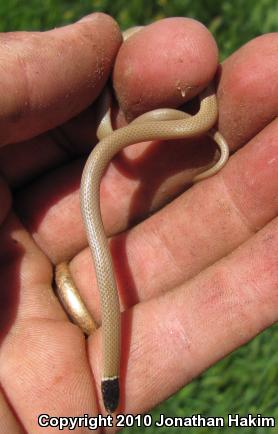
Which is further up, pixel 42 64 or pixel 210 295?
pixel 42 64

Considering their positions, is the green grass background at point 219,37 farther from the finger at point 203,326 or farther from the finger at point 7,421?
the finger at point 7,421

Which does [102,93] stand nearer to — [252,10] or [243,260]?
[243,260]

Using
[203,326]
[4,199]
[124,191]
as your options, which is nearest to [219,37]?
[124,191]

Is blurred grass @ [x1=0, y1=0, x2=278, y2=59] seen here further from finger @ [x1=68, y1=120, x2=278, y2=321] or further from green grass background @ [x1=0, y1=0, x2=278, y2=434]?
finger @ [x1=68, y1=120, x2=278, y2=321]

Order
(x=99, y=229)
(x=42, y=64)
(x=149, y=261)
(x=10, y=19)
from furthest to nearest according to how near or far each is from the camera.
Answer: (x=10, y=19) → (x=149, y=261) → (x=99, y=229) → (x=42, y=64)

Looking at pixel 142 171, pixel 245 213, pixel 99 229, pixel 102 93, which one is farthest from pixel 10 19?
pixel 245 213

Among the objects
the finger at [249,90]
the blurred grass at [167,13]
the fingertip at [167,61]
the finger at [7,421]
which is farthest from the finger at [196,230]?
the blurred grass at [167,13]
